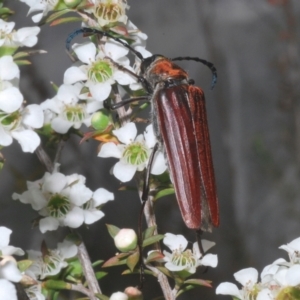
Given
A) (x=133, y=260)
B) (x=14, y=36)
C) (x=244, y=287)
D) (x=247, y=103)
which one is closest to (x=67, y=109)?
(x=14, y=36)

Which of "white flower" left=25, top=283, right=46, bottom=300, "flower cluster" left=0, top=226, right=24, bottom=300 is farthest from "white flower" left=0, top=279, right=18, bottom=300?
"white flower" left=25, top=283, right=46, bottom=300

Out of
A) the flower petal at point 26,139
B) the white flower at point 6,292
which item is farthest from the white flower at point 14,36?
the white flower at point 6,292

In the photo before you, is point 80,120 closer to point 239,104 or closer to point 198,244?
point 198,244

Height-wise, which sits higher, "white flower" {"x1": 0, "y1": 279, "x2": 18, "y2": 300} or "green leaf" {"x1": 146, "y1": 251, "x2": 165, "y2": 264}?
"white flower" {"x1": 0, "y1": 279, "x2": 18, "y2": 300}

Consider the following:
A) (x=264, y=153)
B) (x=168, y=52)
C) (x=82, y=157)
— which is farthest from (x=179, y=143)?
(x=264, y=153)

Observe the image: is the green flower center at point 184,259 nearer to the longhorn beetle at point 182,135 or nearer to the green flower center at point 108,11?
the longhorn beetle at point 182,135

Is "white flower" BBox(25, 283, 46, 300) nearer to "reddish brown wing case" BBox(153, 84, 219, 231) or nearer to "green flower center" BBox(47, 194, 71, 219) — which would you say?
"green flower center" BBox(47, 194, 71, 219)

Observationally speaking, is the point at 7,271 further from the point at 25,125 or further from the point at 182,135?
the point at 182,135
